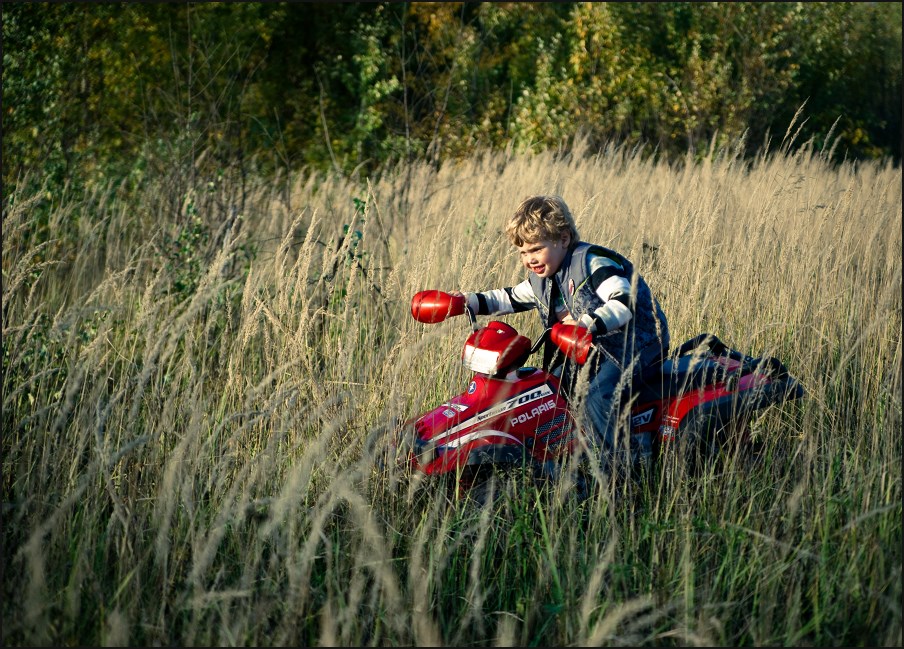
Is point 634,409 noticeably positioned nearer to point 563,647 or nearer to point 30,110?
point 563,647

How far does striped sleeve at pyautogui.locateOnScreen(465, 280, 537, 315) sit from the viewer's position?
276 cm

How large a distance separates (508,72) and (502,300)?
1214 centimetres

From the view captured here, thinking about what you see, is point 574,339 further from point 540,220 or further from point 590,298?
point 540,220

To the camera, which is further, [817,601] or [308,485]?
[308,485]

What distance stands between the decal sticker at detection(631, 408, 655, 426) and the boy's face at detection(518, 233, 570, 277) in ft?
1.92

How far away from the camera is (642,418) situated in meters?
2.65

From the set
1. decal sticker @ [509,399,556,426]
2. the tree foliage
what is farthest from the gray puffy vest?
the tree foliage

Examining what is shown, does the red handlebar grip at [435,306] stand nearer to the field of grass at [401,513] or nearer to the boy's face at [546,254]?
the field of grass at [401,513]

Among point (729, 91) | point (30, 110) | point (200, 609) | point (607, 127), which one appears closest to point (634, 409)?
point (200, 609)

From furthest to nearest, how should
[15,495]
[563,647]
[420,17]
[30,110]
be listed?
[420,17], [30,110], [15,495], [563,647]

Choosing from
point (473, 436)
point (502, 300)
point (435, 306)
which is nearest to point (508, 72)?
point (502, 300)

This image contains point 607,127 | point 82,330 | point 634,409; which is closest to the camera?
point 634,409

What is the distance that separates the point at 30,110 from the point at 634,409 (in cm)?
536

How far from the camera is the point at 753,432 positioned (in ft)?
8.38
